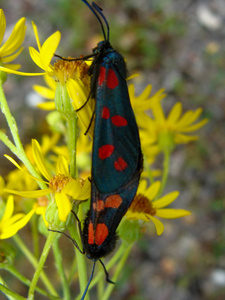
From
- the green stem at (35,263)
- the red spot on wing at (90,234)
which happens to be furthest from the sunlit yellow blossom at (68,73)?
the green stem at (35,263)

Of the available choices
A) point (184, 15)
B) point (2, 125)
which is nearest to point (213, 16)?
point (184, 15)

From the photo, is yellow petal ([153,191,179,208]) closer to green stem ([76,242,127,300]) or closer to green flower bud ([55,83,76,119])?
green stem ([76,242,127,300])

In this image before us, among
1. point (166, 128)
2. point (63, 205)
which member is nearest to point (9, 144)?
point (63, 205)

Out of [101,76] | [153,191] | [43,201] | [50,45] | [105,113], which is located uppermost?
[50,45]

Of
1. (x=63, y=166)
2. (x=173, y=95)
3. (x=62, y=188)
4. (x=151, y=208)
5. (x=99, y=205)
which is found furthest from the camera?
(x=173, y=95)

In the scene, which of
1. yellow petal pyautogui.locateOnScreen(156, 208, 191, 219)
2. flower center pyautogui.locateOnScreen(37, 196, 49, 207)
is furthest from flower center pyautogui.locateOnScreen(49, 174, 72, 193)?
yellow petal pyautogui.locateOnScreen(156, 208, 191, 219)

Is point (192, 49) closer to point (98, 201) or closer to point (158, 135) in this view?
point (158, 135)

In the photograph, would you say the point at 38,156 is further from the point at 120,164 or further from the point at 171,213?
the point at 171,213
